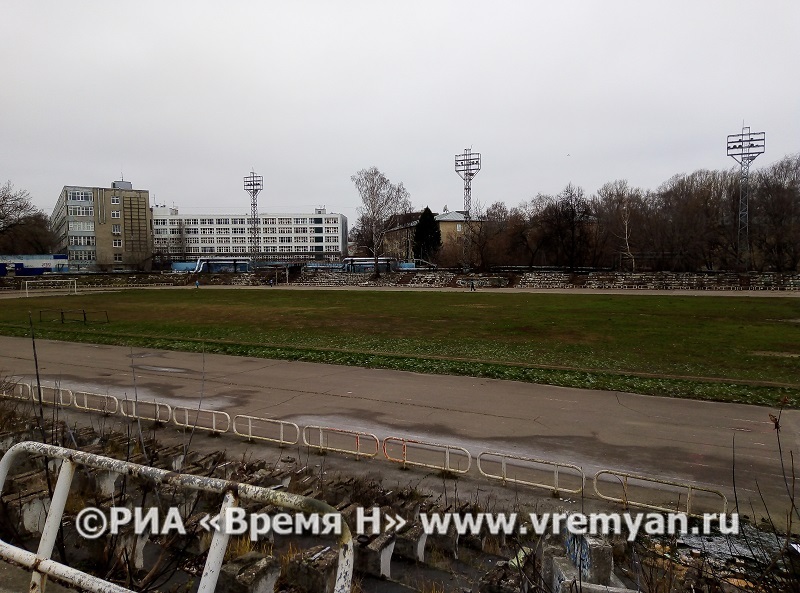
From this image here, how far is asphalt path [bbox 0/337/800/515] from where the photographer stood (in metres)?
10.1

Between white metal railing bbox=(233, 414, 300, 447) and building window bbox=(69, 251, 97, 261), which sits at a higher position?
building window bbox=(69, 251, 97, 261)

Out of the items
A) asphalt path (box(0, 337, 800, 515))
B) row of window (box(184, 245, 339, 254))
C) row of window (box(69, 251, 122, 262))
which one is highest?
row of window (box(184, 245, 339, 254))

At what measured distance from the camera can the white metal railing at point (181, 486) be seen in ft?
9.73

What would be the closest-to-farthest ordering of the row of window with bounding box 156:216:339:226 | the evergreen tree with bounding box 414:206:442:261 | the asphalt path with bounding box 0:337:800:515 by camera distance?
the asphalt path with bounding box 0:337:800:515 → the evergreen tree with bounding box 414:206:442:261 → the row of window with bounding box 156:216:339:226

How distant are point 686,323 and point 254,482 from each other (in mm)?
31162

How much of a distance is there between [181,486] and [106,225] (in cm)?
12739

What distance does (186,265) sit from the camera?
103062 mm

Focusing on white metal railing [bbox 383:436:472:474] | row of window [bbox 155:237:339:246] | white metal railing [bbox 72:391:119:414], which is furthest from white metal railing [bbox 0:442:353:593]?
row of window [bbox 155:237:339:246]

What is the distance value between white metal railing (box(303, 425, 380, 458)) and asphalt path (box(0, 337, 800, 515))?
1.73 ft

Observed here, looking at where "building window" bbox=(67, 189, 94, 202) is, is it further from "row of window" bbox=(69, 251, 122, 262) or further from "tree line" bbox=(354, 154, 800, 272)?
"tree line" bbox=(354, 154, 800, 272)

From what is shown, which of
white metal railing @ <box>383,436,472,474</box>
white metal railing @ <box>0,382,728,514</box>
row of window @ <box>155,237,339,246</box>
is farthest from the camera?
row of window @ <box>155,237,339,246</box>

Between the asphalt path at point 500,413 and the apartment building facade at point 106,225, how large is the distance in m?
103

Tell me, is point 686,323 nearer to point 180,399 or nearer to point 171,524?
point 180,399

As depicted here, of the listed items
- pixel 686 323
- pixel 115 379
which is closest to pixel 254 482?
pixel 115 379
